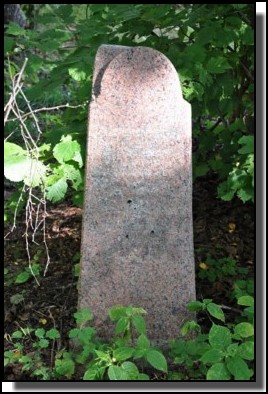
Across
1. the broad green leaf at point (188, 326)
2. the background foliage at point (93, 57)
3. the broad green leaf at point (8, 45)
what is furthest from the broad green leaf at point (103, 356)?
the broad green leaf at point (8, 45)

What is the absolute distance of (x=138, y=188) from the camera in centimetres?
287

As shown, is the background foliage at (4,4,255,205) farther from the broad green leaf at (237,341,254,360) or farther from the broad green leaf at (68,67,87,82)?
the broad green leaf at (237,341,254,360)

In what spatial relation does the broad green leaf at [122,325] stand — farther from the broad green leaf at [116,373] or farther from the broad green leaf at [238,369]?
the broad green leaf at [238,369]

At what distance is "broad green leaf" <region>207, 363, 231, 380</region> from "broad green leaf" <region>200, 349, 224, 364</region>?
23mm

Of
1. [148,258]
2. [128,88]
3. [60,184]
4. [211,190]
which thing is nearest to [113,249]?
[148,258]

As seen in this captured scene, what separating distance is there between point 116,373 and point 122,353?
10cm

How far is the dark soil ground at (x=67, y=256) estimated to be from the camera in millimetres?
3402

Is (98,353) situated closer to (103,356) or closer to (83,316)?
(103,356)

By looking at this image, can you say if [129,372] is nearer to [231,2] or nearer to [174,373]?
[174,373]

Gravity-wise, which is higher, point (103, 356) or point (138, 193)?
point (138, 193)

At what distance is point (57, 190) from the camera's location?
3.13 m

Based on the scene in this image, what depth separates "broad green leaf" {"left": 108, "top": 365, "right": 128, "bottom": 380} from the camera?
2439 mm

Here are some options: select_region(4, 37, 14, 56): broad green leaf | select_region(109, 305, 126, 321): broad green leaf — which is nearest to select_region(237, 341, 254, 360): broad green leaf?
select_region(109, 305, 126, 321): broad green leaf

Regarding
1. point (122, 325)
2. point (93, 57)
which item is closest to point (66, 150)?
point (93, 57)
